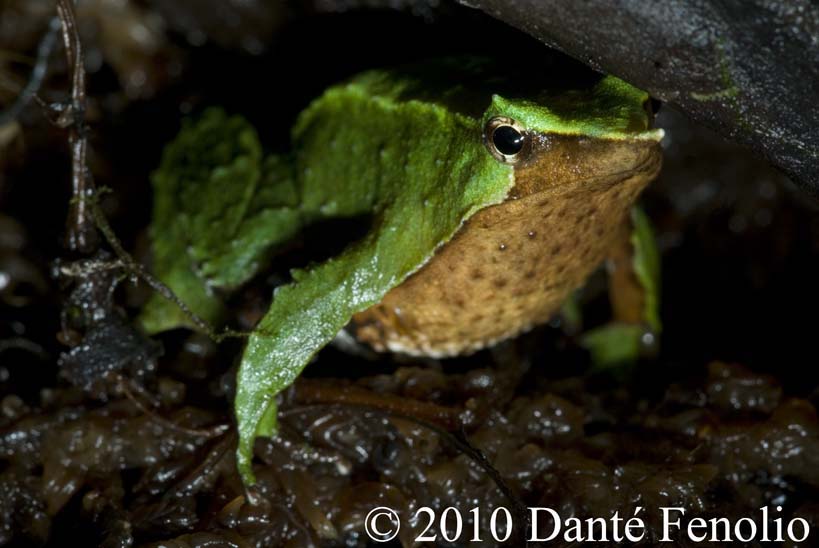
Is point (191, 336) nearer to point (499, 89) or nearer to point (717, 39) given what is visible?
point (499, 89)

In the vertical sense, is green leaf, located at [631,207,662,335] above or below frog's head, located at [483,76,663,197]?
above

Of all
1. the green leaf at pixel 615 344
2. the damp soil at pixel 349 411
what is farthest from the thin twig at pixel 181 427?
the green leaf at pixel 615 344

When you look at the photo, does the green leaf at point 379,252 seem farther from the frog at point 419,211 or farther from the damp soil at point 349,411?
the damp soil at point 349,411

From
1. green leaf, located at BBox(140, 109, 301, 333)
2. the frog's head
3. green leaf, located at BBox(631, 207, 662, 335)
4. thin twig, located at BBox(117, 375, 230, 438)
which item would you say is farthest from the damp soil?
the frog's head

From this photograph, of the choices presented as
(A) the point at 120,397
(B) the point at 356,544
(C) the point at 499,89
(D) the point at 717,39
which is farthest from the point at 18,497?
(D) the point at 717,39

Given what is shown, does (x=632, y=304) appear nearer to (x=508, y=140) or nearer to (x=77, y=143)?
(x=508, y=140)

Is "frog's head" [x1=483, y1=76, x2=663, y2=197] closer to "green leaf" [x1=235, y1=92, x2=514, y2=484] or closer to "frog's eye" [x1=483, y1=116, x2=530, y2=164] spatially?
"frog's eye" [x1=483, y1=116, x2=530, y2=164]
